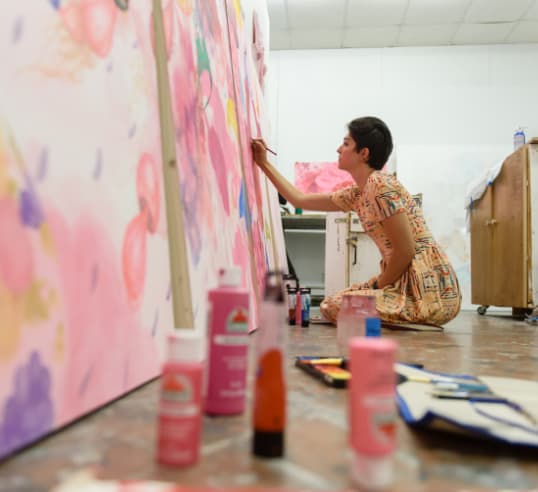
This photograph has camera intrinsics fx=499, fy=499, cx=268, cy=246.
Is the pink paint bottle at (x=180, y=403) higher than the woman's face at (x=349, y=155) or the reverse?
the reverse

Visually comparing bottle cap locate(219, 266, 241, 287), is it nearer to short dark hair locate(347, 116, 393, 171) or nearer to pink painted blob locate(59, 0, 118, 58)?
pink painted blob locate(59, 0, 118, 58)

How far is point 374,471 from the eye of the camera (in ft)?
1.92

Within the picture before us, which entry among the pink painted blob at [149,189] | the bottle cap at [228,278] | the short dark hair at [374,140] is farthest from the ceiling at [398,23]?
the bottle cap at [228,278]

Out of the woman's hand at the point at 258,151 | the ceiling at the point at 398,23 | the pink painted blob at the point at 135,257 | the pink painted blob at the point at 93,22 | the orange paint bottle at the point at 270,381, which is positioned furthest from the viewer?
the ceiling at the point at 398,23

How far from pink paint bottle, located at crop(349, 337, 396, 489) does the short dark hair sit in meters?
2.21

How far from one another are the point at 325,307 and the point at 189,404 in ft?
7.50

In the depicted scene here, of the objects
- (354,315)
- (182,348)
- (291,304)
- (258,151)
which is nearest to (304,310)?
(291,304)

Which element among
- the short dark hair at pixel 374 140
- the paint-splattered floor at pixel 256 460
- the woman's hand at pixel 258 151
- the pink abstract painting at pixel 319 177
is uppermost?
the pink abstract painting at pixel 319 177

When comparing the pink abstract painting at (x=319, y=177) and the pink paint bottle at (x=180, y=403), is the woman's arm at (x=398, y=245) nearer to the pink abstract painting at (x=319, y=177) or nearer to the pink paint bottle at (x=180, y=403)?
the pink paint bottle at (x=180, y=403)

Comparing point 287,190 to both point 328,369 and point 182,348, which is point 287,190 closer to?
point 328,369

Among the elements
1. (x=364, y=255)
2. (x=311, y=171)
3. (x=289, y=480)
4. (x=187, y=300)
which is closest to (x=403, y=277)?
(x=364, y=255)

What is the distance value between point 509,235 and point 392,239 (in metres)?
1.84

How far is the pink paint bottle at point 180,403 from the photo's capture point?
0.62 meters

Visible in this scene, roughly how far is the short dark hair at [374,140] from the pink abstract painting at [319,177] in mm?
2813
